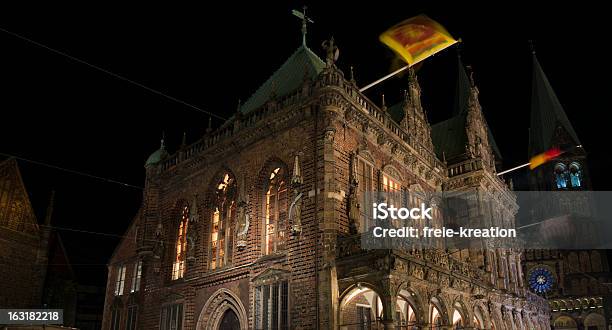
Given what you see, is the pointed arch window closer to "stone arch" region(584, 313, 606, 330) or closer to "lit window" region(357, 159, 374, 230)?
"lit window" region(357, 159, 374, 230)

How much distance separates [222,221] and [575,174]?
6573 cm

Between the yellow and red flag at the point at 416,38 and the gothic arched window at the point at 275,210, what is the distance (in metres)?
8.26

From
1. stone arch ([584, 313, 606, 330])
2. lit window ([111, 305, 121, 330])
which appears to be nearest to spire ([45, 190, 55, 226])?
lit window ([111, 305, 121, 330])

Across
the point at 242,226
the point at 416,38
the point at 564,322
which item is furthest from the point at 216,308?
the point at 564,322

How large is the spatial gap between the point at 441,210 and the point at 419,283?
12.1m

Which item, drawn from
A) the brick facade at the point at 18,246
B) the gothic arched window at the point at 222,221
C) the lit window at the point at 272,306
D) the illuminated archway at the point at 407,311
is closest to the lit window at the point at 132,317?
the gothic arched window at the point at 222,221

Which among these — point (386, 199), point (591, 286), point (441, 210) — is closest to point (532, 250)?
point (591, 286)

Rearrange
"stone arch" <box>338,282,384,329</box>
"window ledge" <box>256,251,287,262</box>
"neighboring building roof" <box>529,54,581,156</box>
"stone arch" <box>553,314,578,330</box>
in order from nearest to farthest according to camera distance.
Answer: "stone arch" <box>338,282,384,329</box>, "window ledge" <box>256,251,287,262</box>, "stone arch" <box>553,314,578,330</box>, "neighboring building roof" <box>529,54,581,156</box>

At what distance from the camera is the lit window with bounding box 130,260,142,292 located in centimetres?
3275

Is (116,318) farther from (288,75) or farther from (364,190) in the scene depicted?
(364,190)

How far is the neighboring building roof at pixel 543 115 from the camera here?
79.6 meters

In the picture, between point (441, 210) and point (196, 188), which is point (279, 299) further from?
point (441, 210)

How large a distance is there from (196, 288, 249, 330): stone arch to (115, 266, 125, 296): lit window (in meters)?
10.1

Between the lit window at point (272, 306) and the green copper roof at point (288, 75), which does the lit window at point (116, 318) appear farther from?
the green copper roof at point (288, 75)
